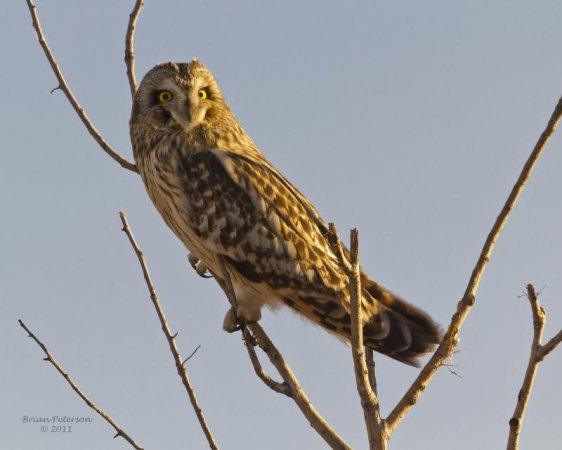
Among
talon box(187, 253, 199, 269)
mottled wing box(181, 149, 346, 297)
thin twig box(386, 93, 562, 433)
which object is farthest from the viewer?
talon box(187, 253, 199, 269)

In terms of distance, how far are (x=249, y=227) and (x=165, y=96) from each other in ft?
3.10

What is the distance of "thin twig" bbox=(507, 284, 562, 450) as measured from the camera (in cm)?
298

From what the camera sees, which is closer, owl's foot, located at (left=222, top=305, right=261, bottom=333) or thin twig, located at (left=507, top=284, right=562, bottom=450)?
thin twig, located at (left=507, top=284, right=562, bottom=450)

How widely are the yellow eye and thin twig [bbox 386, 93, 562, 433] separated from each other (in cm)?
242

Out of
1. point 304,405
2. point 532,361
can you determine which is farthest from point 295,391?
point 532,361

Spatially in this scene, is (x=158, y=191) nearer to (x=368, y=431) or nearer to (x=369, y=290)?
(x=369, y=290)

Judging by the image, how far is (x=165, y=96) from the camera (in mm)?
5227

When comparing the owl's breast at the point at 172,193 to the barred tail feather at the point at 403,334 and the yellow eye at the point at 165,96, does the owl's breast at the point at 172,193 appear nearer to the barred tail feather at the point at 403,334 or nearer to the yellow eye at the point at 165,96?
the yellow eye at the point at 165,96

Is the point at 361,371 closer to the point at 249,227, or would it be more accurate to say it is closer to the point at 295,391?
the point at 295,391

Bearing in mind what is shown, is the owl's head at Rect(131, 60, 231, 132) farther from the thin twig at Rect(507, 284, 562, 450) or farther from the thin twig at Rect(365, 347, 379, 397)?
the thin twig at Rect(507, 284, 562, 450)

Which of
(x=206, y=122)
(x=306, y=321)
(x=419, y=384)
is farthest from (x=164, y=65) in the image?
(x=419, y=384)

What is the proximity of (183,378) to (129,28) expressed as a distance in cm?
183

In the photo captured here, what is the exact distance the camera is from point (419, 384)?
133 inches

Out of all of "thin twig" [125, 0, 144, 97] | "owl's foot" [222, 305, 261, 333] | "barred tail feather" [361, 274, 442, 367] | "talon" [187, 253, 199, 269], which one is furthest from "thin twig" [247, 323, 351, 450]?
"thin twig" [125, 0, 144, 97]
